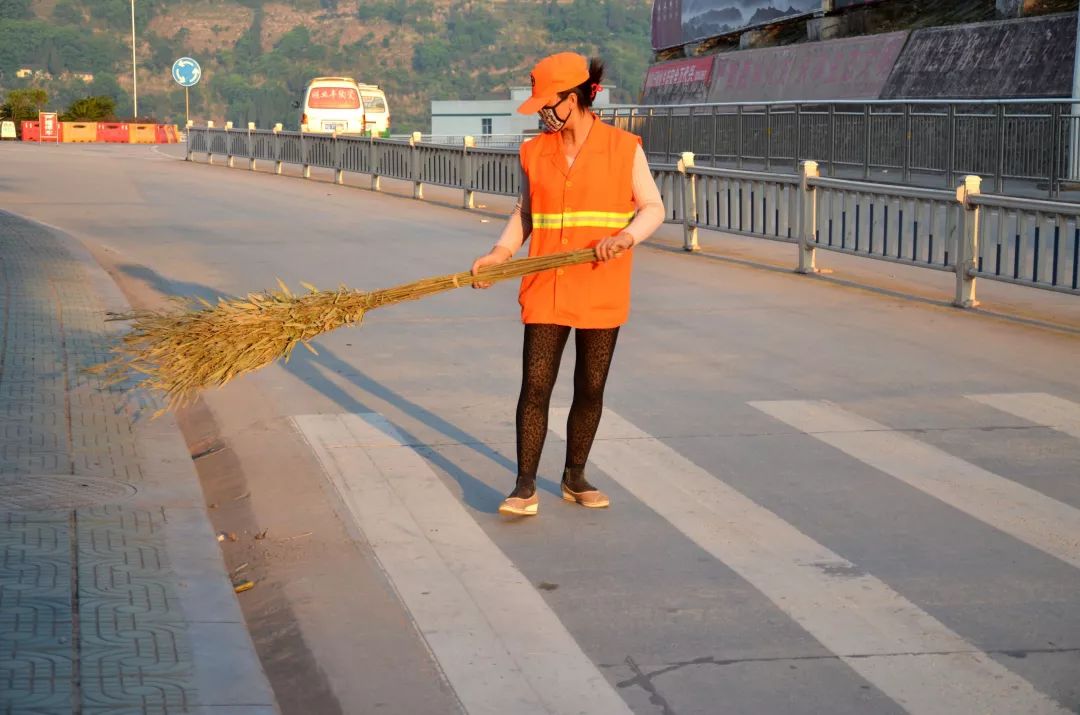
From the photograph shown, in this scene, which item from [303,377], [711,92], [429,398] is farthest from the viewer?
[711,92]

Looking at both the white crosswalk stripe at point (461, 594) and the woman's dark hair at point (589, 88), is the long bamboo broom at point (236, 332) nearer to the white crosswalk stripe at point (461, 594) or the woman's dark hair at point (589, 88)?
the white crosswalk stripe at point (461, 594)

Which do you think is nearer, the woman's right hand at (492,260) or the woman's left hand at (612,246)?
the woman's left hand at (612,246)

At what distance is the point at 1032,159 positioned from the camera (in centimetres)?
2325

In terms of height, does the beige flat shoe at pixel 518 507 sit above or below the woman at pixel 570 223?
below

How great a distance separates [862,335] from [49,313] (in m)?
5.98

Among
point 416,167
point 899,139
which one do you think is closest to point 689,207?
point 899,139

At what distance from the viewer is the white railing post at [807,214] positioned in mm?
16266

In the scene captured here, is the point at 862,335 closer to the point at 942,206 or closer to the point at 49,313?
the point at 942,206

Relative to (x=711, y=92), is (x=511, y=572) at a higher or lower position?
lower

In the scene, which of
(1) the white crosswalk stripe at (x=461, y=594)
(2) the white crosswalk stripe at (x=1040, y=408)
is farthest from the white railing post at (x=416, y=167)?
(1) the white crosswalk stripe at (x=461, y=594)

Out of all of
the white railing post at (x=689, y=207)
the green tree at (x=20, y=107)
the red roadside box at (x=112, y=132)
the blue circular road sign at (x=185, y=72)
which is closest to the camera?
the white railing post at (x=689, y=207)

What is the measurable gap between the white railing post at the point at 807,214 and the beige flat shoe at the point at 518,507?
10065 millimetres

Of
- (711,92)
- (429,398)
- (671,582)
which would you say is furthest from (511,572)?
(711,92)

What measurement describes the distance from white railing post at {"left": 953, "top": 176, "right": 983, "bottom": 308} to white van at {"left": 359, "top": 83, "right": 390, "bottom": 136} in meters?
40.3
